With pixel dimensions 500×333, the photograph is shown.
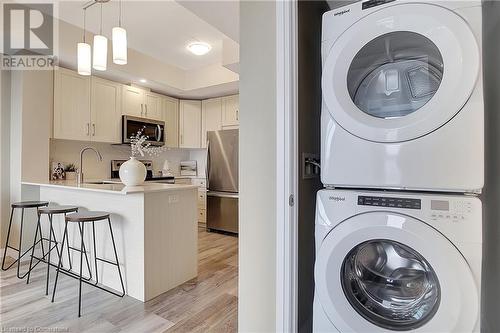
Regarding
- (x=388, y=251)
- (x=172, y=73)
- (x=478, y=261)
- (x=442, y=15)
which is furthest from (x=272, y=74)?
(x=172, y=73)

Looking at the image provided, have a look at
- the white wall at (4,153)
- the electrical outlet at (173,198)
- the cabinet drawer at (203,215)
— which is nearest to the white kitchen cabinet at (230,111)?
the cabinet drawer at (203,215)

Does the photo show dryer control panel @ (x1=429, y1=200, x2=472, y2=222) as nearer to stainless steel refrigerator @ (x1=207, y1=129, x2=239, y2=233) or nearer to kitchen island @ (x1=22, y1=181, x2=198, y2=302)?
kitchen island @ (x1=22, y1=181, x2=198, y2=302)

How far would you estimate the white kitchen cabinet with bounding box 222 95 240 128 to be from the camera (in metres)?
4.82

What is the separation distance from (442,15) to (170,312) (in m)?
2.35

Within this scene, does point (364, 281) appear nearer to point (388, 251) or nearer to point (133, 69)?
point (388, 251)

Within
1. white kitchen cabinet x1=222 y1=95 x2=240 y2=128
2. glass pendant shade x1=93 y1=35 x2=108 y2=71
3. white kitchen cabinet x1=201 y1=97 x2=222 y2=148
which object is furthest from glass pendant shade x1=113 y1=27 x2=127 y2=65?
white kitchen cabinet x1=201 y1=97 x2=222 y2=148

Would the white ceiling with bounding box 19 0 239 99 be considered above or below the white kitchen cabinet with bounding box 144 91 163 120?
above

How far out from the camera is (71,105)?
3.65 meters

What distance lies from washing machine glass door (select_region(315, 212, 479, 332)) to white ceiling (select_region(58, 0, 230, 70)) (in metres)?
2.13

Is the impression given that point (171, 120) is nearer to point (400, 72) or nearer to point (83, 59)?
point (83, 59)

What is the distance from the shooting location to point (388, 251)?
46.3 inches

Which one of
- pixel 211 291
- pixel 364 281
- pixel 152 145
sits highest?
pixel 152 145

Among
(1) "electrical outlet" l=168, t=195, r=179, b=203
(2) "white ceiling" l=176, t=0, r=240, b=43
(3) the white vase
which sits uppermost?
(2) "white ceiling" l=176, t=0, r=240, b=43

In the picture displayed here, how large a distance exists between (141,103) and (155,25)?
5.48 feet
